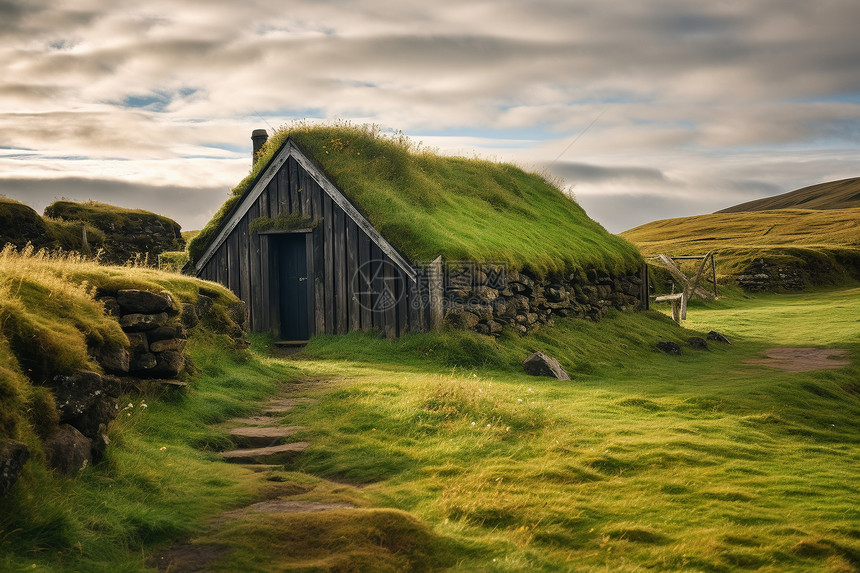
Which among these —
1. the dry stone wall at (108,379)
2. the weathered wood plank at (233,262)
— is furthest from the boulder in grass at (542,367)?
the weathered wood plank at (233,262)

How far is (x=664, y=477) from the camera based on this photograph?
7.02 m

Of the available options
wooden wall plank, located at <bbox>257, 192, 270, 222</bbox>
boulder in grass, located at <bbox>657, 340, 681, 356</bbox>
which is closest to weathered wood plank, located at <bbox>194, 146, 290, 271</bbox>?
wooden wall plank, located at <bbox>257, 192, 270, 222</bbox>

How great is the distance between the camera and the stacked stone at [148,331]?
28.1 ft

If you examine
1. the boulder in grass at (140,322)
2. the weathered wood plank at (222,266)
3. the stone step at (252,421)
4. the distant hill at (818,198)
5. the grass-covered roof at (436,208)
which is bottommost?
the stone step at (252,421)

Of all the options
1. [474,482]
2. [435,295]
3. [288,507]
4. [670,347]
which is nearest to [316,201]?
[435,295]

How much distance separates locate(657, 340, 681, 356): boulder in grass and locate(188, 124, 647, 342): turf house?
245 cm

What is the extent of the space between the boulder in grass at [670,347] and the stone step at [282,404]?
1369 cm

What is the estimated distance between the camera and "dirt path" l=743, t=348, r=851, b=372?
53.5ft

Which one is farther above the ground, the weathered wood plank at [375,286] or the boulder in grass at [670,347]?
the weathered wood plank at [375,286]

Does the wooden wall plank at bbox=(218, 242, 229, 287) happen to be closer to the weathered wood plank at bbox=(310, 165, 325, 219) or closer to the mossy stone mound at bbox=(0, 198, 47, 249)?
the weathered wood plank at bbox=(310, 165, 325, 219)

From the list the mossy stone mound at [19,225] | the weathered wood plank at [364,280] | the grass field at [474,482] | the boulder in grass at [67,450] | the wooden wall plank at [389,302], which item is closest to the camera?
the grass field at [474,482]

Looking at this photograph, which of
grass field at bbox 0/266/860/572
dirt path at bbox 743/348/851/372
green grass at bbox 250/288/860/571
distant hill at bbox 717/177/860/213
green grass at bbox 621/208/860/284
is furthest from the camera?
distant hill at bbox 717/177/860/213

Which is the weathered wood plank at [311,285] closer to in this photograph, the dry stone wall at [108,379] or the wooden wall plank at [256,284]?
the wooden wall plank at [256,284]

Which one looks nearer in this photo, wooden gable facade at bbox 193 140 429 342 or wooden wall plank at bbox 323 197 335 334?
wooden gable facade at bbox 193 140 429 342
